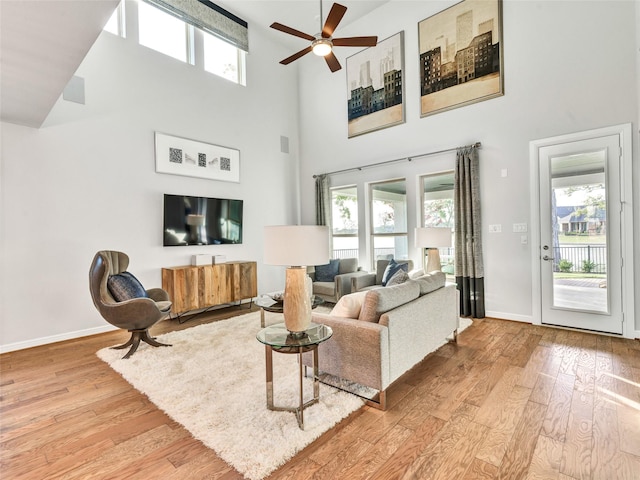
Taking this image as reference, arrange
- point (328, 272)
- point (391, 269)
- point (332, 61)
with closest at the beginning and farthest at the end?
1. point (332, 61)
2. point (391, 269)
3. point (328, 272)

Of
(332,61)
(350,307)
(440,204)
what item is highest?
(332,61)

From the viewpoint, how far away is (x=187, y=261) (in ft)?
16.5

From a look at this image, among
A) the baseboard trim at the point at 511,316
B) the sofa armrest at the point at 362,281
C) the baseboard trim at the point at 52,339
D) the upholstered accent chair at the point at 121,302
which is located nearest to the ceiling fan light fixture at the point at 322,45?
the sofa armrest at the point at 362,281

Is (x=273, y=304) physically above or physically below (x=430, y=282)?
below

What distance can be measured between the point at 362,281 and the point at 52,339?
4.04 metres

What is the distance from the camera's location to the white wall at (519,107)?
3.51m

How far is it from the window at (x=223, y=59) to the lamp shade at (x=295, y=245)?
4699 millimetres

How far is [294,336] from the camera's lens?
2096mm

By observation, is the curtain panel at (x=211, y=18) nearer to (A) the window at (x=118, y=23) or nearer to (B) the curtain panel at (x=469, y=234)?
(A) the window at (x=118, y=23)

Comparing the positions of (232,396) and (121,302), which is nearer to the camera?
(232,396)

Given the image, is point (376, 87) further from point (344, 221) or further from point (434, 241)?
point (434, 241)

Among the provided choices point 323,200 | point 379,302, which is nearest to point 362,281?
point 323,200

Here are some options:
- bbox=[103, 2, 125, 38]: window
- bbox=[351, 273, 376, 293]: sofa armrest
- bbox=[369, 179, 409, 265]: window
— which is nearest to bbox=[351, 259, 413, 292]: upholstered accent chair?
A: bbox=[351, 273, 376, 293]: sofa armrest

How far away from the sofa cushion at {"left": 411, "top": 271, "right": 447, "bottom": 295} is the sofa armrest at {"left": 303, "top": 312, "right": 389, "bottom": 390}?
83cm
